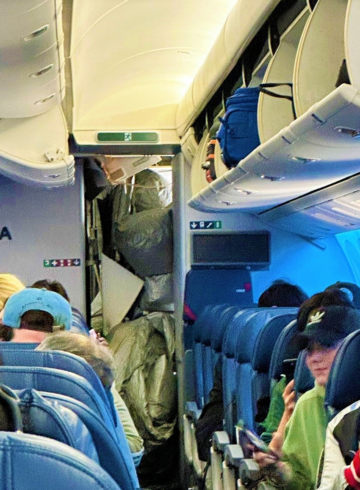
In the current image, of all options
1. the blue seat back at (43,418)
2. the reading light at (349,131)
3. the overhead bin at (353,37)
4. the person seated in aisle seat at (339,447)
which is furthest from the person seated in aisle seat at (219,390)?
the blue seat back at (43,418)

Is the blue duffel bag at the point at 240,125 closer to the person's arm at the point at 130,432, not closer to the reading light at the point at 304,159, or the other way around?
the reading light at the point at 304,159

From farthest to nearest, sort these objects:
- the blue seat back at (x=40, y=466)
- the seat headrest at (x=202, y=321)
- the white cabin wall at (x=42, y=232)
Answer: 1. the white cabin wall at (x=42, y=232)
2. the seat headrest at (x=202, y=321)
3. the blue seat back at (x=40, y=466)

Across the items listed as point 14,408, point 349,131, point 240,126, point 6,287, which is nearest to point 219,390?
point 6,287

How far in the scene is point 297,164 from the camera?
437 cm

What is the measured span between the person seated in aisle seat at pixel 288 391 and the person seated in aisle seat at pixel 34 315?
1026 mm

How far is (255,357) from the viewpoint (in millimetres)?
4578

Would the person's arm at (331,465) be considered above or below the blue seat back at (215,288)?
below

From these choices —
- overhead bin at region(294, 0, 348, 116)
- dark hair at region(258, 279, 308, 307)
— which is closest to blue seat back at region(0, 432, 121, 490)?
overhead bin at region(294, 0, 348, 116)

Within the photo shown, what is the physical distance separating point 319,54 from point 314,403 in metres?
1.58

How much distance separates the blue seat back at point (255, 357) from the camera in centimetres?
455

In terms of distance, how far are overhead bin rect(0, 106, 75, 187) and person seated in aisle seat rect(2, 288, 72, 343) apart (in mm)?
2654

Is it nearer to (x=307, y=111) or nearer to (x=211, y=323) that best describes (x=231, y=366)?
(x=211, y=323)

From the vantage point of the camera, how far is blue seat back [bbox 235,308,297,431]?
455 centimetres

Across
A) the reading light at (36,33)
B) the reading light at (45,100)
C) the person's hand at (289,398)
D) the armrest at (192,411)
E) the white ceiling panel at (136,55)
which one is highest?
the white ceiling panel at (136,55)
